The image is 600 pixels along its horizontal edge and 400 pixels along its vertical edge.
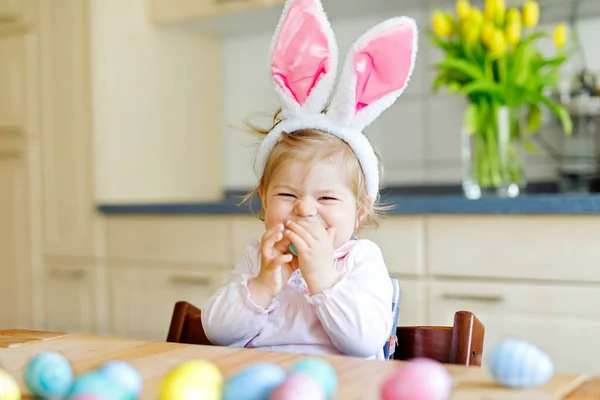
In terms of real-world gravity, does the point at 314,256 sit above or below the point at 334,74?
below

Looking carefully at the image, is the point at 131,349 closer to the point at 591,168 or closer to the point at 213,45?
the point at 591,168

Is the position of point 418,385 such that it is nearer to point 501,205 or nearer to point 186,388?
point 186,388

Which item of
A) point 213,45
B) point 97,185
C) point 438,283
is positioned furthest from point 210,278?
point 213,45

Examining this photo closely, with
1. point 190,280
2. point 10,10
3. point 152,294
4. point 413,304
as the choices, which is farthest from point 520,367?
point 10,10

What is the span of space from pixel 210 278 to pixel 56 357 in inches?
68.9

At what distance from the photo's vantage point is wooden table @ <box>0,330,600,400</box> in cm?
64

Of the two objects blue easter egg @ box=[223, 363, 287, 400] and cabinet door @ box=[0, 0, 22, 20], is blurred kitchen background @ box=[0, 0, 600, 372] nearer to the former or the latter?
cabinet door @ box=[0, 0, 22, 20]

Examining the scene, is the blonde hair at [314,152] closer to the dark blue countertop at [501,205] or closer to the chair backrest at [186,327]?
the chair backrest at [186,327]

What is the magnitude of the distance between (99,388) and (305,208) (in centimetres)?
57

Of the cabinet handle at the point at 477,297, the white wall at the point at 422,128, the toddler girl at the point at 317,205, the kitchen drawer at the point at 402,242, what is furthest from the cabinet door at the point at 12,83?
the toddler girl at the point at 317,205

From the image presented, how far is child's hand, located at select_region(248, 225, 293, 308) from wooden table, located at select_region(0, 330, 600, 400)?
0.73 feet

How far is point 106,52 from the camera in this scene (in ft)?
9.04

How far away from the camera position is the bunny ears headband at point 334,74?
1091 mm

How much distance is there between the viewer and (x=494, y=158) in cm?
224
